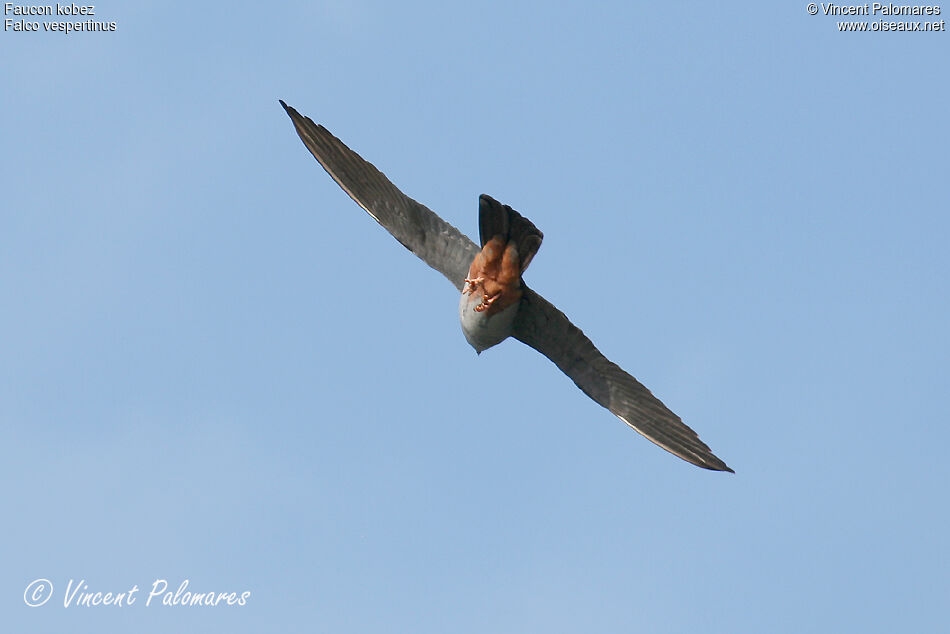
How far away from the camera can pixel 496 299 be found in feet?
49.5

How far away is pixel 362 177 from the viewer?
16.0 metres

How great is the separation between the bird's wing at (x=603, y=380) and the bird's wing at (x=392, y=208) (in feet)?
3.45

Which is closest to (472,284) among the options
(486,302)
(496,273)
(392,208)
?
(486,302)

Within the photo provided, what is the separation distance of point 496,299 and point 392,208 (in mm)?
1958

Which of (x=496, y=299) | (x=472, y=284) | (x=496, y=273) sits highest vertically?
(x=472, y=284)

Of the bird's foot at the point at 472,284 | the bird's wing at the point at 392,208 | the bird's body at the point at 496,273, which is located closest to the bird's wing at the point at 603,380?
the bird's body at the point at 496,273

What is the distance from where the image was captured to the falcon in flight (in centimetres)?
1509

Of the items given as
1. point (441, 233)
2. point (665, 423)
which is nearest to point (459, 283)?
point (441, 233)

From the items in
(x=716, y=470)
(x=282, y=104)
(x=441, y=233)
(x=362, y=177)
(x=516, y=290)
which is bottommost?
(x=716, y=470)

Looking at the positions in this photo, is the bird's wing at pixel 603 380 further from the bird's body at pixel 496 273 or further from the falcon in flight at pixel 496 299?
the bird's body at pixel 496 273

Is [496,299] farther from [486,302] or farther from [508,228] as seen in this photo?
[508,228]

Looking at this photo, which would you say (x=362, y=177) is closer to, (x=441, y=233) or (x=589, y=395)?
(x=441, y=233)

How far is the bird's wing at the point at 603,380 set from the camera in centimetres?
1541

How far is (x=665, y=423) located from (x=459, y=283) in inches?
126
